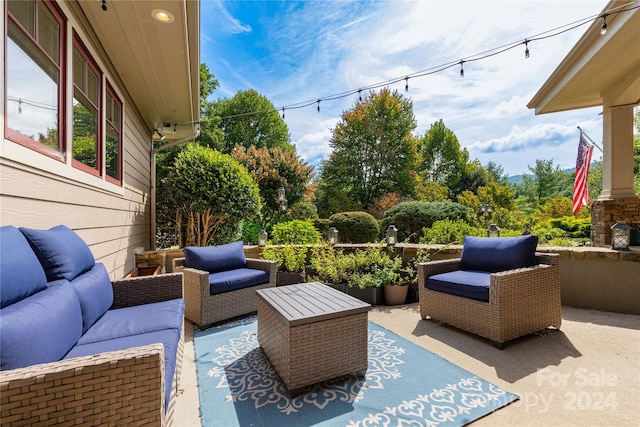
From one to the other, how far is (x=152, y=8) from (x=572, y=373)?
14.6ft

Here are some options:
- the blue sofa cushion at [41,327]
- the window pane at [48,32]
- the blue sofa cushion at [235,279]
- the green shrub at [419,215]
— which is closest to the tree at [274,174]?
the green shrub at [419,215]

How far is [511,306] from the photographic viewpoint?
2.56m

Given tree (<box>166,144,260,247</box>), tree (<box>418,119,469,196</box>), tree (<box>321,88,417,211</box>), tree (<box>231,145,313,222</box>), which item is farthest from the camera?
tree (<box>418,119,469,196</box>)

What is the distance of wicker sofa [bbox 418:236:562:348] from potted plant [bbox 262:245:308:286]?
1933mm

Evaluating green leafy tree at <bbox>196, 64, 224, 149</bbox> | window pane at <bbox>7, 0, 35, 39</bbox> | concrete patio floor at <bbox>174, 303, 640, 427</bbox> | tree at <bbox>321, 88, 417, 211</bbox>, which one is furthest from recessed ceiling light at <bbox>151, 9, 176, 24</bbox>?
tree at <bbox>321, 88, 417, 211</bbox>

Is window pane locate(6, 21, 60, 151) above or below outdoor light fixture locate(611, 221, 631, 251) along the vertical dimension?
above

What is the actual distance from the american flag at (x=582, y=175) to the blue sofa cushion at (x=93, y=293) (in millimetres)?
7669

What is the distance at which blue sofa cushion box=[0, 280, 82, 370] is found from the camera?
3.25 feet

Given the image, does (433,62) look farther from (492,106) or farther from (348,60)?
(492,106)

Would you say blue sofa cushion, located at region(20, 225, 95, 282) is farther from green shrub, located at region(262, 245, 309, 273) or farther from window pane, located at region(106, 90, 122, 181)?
green shrub, located at region(262, 245, 309, 273)

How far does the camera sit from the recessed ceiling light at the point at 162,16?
8.42ft

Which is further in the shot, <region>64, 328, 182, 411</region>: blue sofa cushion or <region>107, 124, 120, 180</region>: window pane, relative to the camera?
<region>107, 124, 120, 180</region>: window pane

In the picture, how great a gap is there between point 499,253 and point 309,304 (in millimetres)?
2162

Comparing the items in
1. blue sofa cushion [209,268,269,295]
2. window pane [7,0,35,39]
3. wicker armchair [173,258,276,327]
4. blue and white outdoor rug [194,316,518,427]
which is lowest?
blue and white outdoor rug [194,316,518,427]
